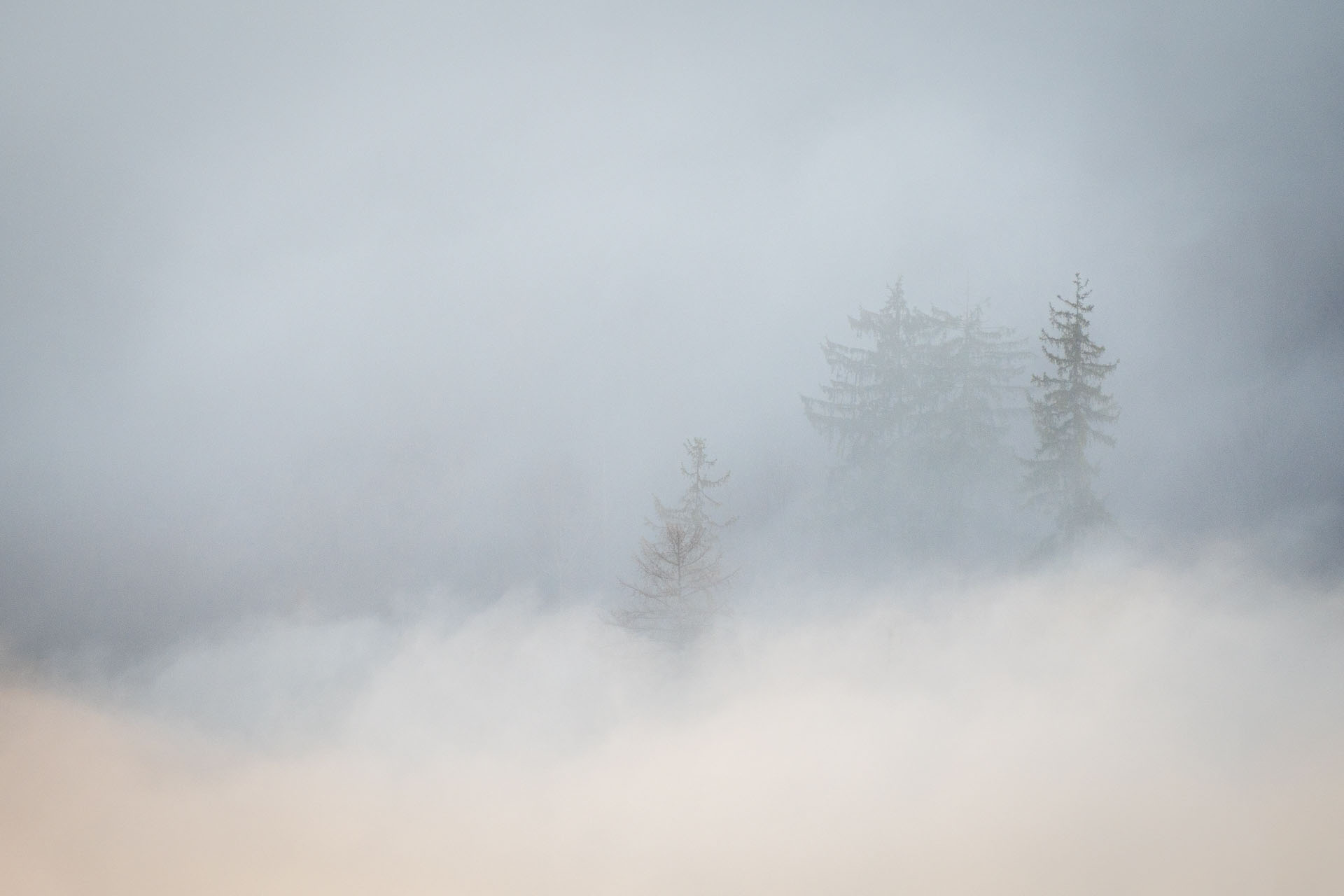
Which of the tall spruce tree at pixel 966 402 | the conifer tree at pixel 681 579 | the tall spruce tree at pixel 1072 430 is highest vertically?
the tall spruce tree at pixel 966 402

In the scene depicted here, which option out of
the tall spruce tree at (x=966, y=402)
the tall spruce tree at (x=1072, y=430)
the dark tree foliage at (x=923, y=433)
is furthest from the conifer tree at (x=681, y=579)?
the tall spruce tree at (x=1072, y=430)

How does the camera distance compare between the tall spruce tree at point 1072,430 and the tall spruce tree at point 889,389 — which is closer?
the tall spruce tree at point 1072,430

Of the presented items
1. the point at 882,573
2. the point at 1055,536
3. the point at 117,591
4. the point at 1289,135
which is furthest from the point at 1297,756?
the point at 1289,135

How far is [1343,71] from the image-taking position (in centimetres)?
7325

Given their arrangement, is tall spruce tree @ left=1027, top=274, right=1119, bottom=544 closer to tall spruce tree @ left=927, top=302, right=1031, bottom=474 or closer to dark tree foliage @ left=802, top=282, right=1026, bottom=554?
tall spruce tree @ left=927, top=302, right=1031, bottom=474

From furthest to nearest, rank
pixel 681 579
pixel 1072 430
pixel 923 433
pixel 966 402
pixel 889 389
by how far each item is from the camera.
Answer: pixel 889 389 → pixel 923 433 → pixel 966 402 → pixel 681 579 → pixel 1072 430

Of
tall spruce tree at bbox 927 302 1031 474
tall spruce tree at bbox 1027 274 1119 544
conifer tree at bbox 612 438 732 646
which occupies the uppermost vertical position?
tall spruce tree at bbox 927 302 1031 474

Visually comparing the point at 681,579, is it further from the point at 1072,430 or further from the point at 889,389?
the point at 1072,430

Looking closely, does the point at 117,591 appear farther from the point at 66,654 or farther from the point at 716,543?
→ the point at 716,543

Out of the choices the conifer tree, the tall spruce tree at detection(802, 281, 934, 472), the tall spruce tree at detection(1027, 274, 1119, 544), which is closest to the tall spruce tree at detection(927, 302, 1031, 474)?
the tall spruce tree at detection(802, 281, 934, 472)

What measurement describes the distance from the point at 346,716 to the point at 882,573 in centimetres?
1970

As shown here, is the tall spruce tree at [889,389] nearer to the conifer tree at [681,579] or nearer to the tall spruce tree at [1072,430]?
the tall spruce tree at [1072,430]

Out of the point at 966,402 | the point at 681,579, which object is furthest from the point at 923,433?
the point at 681,579

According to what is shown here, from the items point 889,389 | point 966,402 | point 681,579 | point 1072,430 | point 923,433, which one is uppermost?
point 889,389
